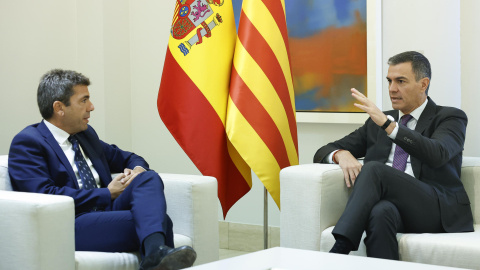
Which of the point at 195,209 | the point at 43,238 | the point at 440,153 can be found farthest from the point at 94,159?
the point at 440,153

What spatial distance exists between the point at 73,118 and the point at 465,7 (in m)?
2.39

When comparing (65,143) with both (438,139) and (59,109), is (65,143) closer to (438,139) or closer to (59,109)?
(59,109)

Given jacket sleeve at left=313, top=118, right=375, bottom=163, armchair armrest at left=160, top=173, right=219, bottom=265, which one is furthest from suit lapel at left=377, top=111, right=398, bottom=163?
armchair armrest at left=160, top=173, right=219, bottom=265

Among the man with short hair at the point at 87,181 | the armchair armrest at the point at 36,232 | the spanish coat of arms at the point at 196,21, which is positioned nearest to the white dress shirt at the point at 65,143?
the man with short hair at the point at 87,181

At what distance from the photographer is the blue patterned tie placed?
127 inches

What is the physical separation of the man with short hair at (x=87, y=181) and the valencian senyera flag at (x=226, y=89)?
45 cm

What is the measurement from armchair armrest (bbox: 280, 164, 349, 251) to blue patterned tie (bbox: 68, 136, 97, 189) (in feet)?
3.19

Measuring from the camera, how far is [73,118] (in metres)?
3.24

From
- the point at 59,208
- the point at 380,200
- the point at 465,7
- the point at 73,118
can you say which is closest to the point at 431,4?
the point at 465,7

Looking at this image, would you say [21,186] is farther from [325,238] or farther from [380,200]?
[380,200]

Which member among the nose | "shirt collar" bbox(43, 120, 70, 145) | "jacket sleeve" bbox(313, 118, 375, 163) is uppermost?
the nose

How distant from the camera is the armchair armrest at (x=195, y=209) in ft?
10.4

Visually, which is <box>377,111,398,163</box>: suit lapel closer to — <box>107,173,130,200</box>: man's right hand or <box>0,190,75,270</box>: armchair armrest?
<box>107,173,130,200</box>: man's right hand

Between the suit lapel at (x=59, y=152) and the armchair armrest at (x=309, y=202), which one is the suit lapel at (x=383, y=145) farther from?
the suit lapel at (x=59, y=152)
